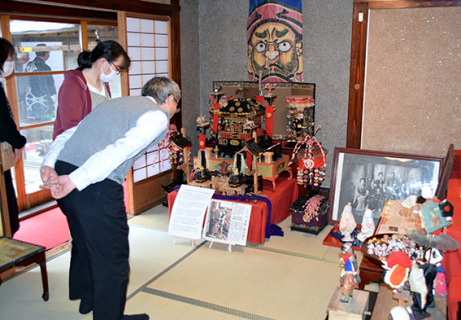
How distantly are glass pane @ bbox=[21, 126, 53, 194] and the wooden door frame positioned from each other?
3745 millimetres

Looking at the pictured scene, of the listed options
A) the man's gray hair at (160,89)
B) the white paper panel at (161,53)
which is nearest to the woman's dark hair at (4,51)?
the man's gray hair at (160,89)

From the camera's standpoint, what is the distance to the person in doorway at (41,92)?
5.32 metres

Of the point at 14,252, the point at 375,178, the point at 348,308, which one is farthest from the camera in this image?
the point at 375,178

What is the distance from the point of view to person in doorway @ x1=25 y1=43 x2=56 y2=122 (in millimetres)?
5316

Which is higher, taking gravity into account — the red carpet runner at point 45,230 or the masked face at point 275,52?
the masked face at point 275,52

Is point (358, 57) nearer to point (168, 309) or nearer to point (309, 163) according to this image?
point (309, 163)

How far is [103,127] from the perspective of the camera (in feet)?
7.17

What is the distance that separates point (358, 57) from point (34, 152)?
4081mm

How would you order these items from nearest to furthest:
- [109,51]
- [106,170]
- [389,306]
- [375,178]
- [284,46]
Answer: [106,170] < [389,306] < [109,51] < [375,178] < [284,46]

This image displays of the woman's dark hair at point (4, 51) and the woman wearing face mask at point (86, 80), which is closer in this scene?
the woman wearing face mask at point (86, 80)

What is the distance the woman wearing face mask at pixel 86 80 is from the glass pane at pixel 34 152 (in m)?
2.65

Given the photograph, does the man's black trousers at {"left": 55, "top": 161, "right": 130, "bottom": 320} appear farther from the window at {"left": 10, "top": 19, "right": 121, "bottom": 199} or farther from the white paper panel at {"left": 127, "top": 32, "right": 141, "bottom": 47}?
the window at {"left": 10, "top": 19, "right": 121, "bottom": 199}

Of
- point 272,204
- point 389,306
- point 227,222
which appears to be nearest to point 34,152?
point 227,222

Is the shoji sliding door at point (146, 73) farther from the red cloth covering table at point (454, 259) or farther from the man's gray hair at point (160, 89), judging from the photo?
the red cloth covering table at point (454, 259)
